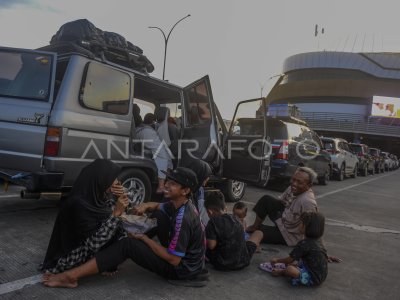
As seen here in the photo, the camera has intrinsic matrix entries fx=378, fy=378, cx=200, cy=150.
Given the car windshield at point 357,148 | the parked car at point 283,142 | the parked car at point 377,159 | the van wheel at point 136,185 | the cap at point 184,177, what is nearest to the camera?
the cap at point 184,177

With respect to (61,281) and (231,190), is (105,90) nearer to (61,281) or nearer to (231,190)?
(61,281)

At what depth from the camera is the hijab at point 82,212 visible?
300 centimetres

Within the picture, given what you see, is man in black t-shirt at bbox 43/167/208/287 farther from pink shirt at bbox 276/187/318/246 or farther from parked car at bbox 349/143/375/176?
parked car at bbox 349/143/375/176

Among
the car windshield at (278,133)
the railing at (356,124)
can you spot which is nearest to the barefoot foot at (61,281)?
the car windshield at (278,133)

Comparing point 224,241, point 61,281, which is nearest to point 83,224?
point 61,281

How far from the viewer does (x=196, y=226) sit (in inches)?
123

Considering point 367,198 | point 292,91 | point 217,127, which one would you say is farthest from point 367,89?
point 217,127

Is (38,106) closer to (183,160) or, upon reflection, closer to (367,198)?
(183,160)

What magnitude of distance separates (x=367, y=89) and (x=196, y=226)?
224ft

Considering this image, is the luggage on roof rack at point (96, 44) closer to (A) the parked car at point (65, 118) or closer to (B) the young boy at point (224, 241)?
(A) the parked car at point (65, 118)

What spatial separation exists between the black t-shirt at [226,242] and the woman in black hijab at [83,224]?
0.98 meters

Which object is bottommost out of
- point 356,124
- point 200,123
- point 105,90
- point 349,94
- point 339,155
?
point 339,155

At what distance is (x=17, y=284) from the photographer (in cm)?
298

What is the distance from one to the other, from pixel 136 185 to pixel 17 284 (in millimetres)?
2530
